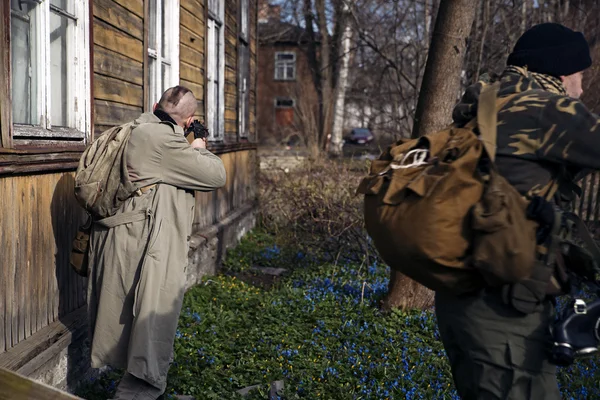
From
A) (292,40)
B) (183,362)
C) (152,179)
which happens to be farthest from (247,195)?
(292,40)

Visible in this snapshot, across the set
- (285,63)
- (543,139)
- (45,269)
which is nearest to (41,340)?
(45,269)

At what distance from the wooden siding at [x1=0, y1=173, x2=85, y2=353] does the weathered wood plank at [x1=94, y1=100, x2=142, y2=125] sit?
2.53 feet

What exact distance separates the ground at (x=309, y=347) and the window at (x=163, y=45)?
2.22m

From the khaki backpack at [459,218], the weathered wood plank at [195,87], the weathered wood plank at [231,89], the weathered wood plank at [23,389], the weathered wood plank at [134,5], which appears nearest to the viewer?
the weathered wood plank at [23,389]

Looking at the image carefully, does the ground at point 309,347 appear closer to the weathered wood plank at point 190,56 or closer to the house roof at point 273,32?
the weathered wood plank at point 190,56

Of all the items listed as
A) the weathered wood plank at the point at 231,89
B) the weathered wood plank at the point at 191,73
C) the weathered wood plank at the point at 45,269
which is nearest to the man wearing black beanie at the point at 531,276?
the weathered wood plank at the point at 45,269

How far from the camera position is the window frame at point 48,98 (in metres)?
3.57

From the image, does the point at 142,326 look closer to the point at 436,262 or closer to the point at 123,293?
the point at 123,293

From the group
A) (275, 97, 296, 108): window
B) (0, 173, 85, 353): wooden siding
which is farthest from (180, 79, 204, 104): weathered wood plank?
(275, 97, 296, 108): window

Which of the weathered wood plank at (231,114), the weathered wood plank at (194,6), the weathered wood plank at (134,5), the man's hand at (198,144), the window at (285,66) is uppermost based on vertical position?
the window at (285,66)

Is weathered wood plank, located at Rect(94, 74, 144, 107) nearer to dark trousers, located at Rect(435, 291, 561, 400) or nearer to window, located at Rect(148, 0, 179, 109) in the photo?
window, located at Rect(148, 0, 179, 109)

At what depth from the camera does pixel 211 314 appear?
619 centimetres

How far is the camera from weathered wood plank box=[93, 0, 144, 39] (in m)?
5.08

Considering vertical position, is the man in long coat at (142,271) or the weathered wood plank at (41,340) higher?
the man in long coat at (142,271)
